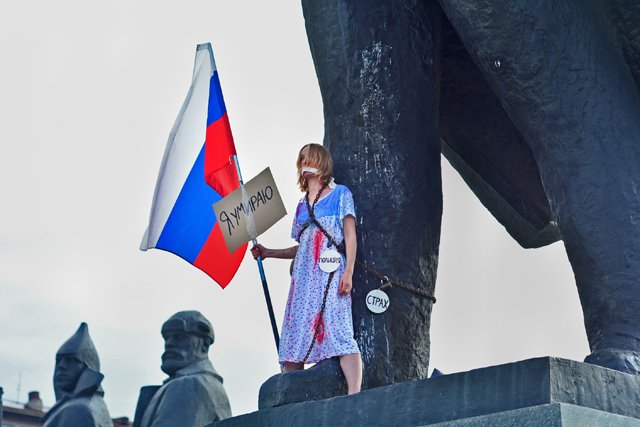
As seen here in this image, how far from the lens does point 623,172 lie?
4.88m

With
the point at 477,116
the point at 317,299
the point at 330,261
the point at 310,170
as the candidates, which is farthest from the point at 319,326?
the point at 477,116

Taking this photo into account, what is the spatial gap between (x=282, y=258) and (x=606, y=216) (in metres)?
1.20

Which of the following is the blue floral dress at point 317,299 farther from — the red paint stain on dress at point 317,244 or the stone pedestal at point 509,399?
the stone pedestal at point 509,399

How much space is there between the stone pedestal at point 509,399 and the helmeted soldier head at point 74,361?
794 cm

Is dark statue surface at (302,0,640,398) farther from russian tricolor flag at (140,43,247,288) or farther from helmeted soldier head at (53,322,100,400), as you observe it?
helmeted soldier head at (53,322,100,400)

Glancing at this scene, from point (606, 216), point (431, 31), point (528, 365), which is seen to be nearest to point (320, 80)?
point (431, 31)

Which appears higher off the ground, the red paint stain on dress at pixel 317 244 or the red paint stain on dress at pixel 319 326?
the red paint stain on dress at pixel 317 244

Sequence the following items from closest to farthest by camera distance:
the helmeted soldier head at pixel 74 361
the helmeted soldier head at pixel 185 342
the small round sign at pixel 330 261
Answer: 1. the small round sign at pixel 330 261
2. the helmeted soldier head at pixel 185 342
3. the helmeted soldier head at pixel 74 361

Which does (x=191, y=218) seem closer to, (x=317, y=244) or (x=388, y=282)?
(x=317, y=244)

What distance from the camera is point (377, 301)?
5.17 metres

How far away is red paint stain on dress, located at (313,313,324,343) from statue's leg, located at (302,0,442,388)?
0.34ft

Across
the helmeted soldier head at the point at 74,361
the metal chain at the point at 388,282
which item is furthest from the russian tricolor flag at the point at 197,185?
the helmeted soldier head at the point at 74,361

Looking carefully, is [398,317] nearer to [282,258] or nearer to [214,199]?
[282,258]

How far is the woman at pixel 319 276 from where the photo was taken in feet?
16.9
